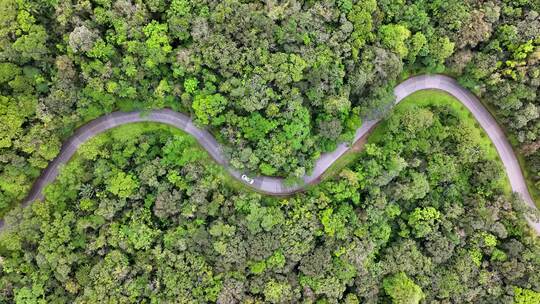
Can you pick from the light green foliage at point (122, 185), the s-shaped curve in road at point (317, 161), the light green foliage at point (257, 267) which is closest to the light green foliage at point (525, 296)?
the s-shaped curve in road at point (317, 161)

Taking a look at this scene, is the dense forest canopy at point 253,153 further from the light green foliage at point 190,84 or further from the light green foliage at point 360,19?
the light green foliage at point 360,19

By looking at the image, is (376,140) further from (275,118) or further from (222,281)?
(222,281)

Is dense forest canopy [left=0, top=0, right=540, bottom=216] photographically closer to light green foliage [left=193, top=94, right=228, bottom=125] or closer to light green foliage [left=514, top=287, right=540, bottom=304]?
light green foliage [left=193, top=94, right=228, bottom=125]

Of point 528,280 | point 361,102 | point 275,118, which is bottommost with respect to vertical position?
point 528,280

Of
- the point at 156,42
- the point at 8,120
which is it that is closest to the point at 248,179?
the point at 156,42

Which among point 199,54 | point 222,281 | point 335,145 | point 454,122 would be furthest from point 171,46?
point 454,122

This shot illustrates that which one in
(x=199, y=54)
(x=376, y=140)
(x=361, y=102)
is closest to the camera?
(x=199, y=54)
